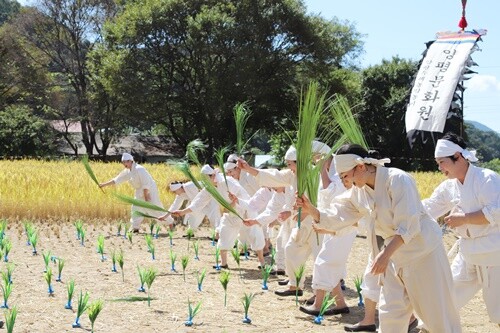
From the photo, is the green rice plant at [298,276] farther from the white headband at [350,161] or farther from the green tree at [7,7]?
the green tree at [7,7]

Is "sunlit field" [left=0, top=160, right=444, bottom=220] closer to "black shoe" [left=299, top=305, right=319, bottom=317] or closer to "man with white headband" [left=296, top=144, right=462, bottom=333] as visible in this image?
"black shoe" [left=299, top=305, right=319, bottom=317]

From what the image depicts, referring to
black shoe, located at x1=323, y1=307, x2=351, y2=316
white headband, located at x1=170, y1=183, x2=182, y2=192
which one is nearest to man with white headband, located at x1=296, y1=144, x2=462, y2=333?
black shoe, located at x1=323, y1=307, x2=351, y2=316

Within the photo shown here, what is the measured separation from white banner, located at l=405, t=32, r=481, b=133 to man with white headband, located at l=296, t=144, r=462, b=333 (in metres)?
7.43

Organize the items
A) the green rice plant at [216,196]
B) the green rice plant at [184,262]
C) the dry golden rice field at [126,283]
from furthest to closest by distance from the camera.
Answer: the green rice plant at [184,262] < the green rice plant at [216,196] < the dry golden rice field at [126,283]

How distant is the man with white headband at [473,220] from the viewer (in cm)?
504

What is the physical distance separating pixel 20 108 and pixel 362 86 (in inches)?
749

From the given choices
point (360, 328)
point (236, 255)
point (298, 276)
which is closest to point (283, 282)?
point (236, 255)

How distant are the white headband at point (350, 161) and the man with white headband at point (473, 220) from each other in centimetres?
105

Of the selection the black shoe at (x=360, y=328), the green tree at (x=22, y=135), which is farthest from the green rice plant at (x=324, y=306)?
the green tree at (x=22, y=135)

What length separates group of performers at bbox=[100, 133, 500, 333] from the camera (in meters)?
4.22

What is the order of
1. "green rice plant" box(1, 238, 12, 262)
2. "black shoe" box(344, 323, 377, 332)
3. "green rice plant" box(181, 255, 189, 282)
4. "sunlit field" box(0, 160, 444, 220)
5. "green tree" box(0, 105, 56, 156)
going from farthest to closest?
"green tree" box(0, 105, 56, 156) < "sunlit field" box(0, 160, 444, 220) < "green rice plant" box(1, 238, 12, 262) < "green rice plant" box(181, 255, 189, 282) < "black shoe" box(344, 323, 377, 332)

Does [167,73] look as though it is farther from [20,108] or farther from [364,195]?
Result: [364,195]

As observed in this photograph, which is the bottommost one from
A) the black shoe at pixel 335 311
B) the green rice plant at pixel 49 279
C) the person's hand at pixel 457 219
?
the black shoe at pixel 335 311

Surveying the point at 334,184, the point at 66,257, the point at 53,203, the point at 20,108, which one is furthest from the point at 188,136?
the point at 334,184
